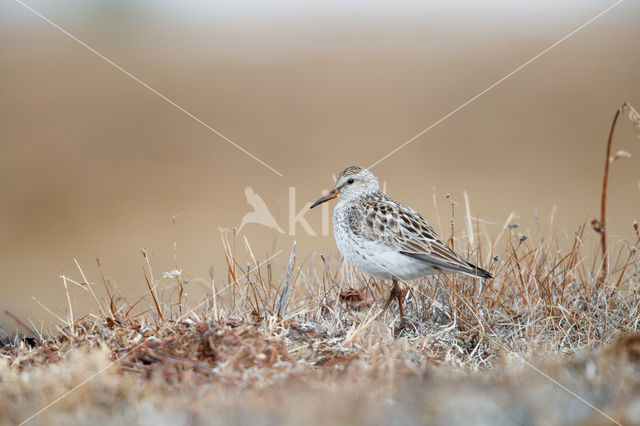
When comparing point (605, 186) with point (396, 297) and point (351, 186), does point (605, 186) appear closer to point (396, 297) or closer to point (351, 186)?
point (396, 297)

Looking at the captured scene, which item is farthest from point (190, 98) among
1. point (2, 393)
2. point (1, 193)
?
point (2, 393)

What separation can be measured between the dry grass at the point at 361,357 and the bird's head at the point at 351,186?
0.85 metres

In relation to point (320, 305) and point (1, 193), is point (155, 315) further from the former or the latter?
point (1, 193)

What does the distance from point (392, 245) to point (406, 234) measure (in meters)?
0.19

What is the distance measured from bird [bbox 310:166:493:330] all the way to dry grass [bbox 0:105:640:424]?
240mm

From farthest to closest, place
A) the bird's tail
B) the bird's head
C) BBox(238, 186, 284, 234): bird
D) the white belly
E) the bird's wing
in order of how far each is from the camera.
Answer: BBox(238, 186, 284, 234): bird
the bird's head
the white belly
the bird's wing
the bird's tail

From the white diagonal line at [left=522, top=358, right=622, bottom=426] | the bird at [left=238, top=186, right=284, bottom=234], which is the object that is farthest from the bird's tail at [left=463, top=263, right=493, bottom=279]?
the bird at [left=238, top=186, right=284, bottom=234]

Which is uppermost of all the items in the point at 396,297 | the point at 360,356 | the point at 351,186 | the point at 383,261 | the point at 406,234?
the point at 351,186

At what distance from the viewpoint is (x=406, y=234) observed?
6.04m

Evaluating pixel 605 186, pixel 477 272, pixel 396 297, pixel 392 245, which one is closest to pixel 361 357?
pixel 477 272

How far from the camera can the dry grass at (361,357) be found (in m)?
3.10

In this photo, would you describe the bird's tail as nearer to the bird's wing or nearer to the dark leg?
the bird's wing

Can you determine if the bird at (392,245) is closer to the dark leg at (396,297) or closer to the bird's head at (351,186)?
the dark leg at (396,297)

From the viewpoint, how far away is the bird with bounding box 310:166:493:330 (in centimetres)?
561
